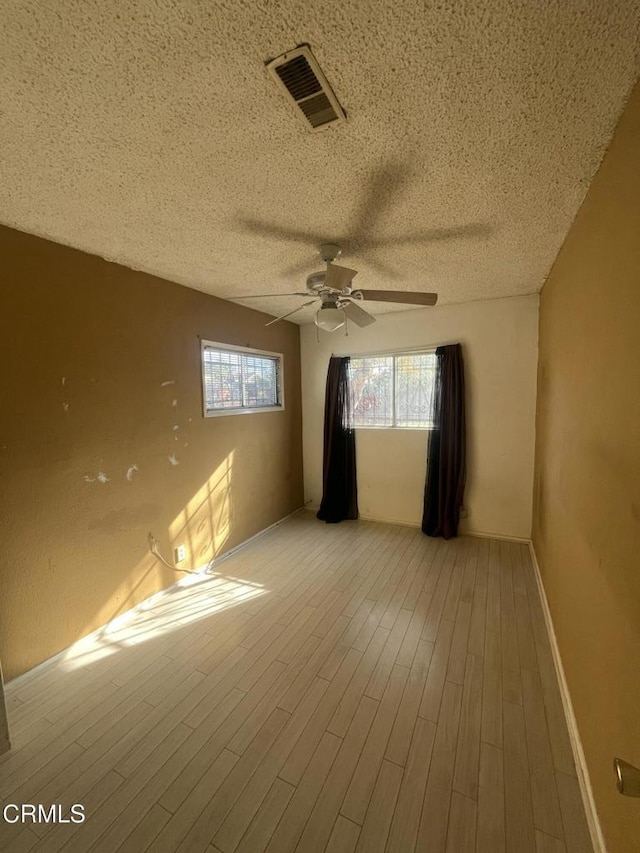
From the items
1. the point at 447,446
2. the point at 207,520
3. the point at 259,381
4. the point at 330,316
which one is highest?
the point at 330,316

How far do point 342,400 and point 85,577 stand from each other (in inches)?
A: 111

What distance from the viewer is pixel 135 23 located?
783mm

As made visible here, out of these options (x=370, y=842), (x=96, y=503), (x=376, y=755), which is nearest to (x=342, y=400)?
(x=96, y=503)

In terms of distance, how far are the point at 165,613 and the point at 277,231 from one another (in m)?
2.63

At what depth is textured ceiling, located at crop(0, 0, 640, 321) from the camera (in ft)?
2.59

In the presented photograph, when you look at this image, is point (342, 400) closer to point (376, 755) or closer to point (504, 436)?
point (504, 436)

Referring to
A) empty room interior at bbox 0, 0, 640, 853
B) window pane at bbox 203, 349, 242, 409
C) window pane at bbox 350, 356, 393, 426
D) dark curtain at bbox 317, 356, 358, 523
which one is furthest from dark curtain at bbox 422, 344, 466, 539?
window pane at bbox 203, 349, 242, 409

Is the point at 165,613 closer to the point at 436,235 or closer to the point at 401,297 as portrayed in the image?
the point at 401,297

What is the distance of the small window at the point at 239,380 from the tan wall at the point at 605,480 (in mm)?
2611

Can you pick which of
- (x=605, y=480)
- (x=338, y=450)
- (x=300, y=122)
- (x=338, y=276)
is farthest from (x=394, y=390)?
(x=300, y=122)

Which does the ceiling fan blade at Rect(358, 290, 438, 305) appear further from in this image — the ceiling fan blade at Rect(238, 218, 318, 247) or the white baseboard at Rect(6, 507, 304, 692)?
the white baseboard at Rect(6, 507, 304, 692)

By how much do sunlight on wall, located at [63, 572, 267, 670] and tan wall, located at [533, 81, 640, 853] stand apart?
201 centimetres

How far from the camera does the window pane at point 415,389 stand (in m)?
3.53

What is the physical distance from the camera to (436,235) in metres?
1.87
